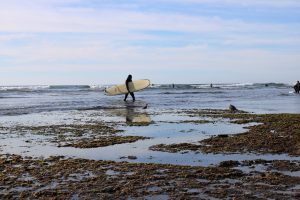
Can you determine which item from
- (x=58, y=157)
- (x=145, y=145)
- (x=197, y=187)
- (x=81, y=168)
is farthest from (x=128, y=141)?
(x=197, y=187)

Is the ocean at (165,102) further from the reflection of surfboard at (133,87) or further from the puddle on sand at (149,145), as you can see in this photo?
the puddle on sand at (149,145)

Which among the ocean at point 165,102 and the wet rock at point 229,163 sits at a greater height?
the ocean at point 165,102

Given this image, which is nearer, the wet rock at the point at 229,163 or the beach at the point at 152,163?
the beach at the point at 152,163

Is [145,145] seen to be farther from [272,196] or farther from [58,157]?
[272,196]

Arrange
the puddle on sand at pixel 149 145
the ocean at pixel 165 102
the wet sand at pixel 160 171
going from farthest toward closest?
the ocean at pixel 165 102
the puddle on sand at pixel 149 145
the wet sand at pixel 160 171

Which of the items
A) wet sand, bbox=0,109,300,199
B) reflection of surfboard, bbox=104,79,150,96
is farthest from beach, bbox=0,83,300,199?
reflection of surfboard, bbox=104,79,150,96

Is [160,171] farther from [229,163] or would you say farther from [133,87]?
[133,87]

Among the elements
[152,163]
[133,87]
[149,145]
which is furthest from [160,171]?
[133,87]

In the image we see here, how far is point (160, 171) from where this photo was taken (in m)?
10.2

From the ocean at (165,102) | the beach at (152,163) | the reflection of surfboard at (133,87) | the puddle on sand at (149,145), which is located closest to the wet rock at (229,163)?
the beach at (152,163)

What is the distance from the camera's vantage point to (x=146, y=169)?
33.9 feet

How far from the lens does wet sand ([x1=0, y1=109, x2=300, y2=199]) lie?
27.3 ft

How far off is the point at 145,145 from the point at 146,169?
401 cm

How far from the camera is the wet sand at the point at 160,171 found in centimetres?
833
